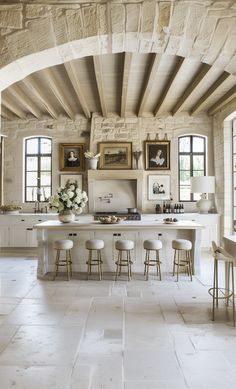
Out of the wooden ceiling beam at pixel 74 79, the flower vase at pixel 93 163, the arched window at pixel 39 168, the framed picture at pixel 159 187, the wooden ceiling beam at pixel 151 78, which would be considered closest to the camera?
the wooden ceiling beam at pixel 151 78

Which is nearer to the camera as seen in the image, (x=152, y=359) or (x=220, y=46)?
(x=152, y=359)

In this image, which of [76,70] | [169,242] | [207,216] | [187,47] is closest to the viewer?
[187,47]

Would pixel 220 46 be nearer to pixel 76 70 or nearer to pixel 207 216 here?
pixel 76 70

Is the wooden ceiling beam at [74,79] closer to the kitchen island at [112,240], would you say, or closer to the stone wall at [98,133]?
the stone wall at [98,133]

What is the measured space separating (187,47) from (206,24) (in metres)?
0.28

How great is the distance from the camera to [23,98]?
6414 millimetres

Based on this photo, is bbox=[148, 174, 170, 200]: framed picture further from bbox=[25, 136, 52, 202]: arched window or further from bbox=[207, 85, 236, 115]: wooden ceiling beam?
bbox=[25, 136, 52, 202]: arched window

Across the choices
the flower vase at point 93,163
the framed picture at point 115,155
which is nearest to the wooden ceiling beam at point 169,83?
the framed picture at point 115,155

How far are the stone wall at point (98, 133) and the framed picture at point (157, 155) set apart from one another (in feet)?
0.44

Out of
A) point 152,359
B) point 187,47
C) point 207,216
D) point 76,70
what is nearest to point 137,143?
point 207,216

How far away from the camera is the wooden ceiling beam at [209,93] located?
5387 mm

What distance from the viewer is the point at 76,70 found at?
16.9ft

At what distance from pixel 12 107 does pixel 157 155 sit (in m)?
3.76

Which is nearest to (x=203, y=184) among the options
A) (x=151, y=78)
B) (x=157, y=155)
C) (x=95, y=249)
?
(x=157, y=155)
